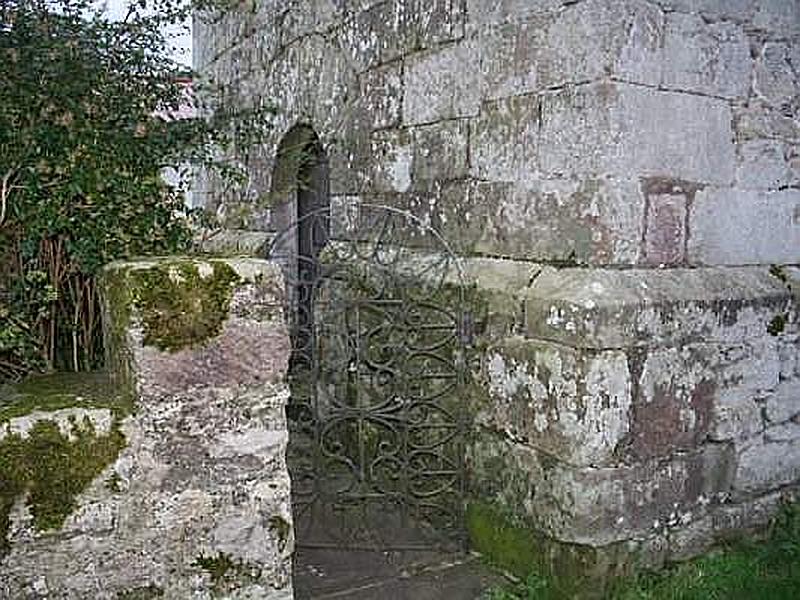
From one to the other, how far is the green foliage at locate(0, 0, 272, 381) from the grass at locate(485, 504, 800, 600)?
5.86 feet

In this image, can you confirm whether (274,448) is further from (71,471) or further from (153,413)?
(71,471)

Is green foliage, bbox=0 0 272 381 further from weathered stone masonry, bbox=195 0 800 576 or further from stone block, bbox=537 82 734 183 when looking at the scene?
stone block, bbox=537 82 734 183

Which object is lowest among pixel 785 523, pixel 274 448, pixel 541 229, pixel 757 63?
pixel 785 523

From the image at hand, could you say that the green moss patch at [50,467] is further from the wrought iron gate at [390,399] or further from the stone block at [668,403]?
the stone block at [668,403]

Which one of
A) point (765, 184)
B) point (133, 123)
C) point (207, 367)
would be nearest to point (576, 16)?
point (765, 184)

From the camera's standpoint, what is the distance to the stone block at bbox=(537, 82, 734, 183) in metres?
3.21

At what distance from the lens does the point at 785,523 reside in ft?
12.3

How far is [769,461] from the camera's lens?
3775 millimetres

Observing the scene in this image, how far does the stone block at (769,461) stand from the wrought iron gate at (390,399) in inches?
45.7

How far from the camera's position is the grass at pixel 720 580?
3.26 meters

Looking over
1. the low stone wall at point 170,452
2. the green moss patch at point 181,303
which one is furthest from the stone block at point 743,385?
the green moss patch at point 181,303

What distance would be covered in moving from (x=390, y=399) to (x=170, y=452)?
1.67m

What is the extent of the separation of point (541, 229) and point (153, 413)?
179 centimetres

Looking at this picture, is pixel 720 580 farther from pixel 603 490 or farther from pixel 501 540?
pixel 501 540
